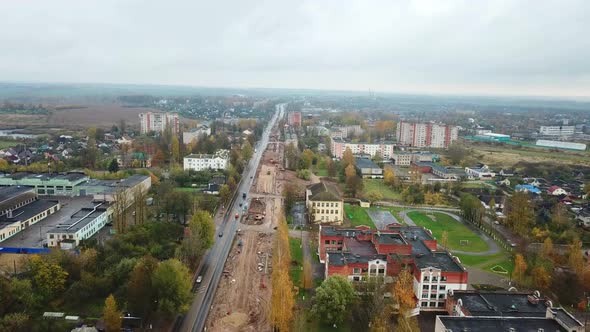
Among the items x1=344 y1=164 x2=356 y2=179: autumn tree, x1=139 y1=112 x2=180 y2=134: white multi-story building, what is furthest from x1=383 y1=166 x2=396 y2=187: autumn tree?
x1=139 y1=112 x2=180 y2=134: white multi-story building

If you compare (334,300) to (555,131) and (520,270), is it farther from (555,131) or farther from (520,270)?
(555,131)

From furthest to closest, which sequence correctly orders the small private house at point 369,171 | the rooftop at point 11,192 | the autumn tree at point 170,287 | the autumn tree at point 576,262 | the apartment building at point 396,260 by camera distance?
the small private house at point 369,171 → the rooftop at point 11,192 → the autumn tree at point 576,262 → the apartment building at point 396,260 → the autumn tree at point 170,287

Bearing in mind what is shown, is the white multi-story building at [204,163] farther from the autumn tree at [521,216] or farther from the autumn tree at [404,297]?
the autumn tree at [404,297]

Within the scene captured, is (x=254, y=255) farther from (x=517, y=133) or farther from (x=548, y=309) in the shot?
(x=517, y=133)

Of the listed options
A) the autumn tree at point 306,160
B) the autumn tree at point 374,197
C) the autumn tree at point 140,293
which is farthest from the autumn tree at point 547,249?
the autumn tree at point 306,160

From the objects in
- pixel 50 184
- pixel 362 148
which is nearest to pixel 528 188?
pixel 362 148

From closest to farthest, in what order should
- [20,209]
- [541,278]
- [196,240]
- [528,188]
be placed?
[541,278] < [196,240] < [20,209] < [528,188]
